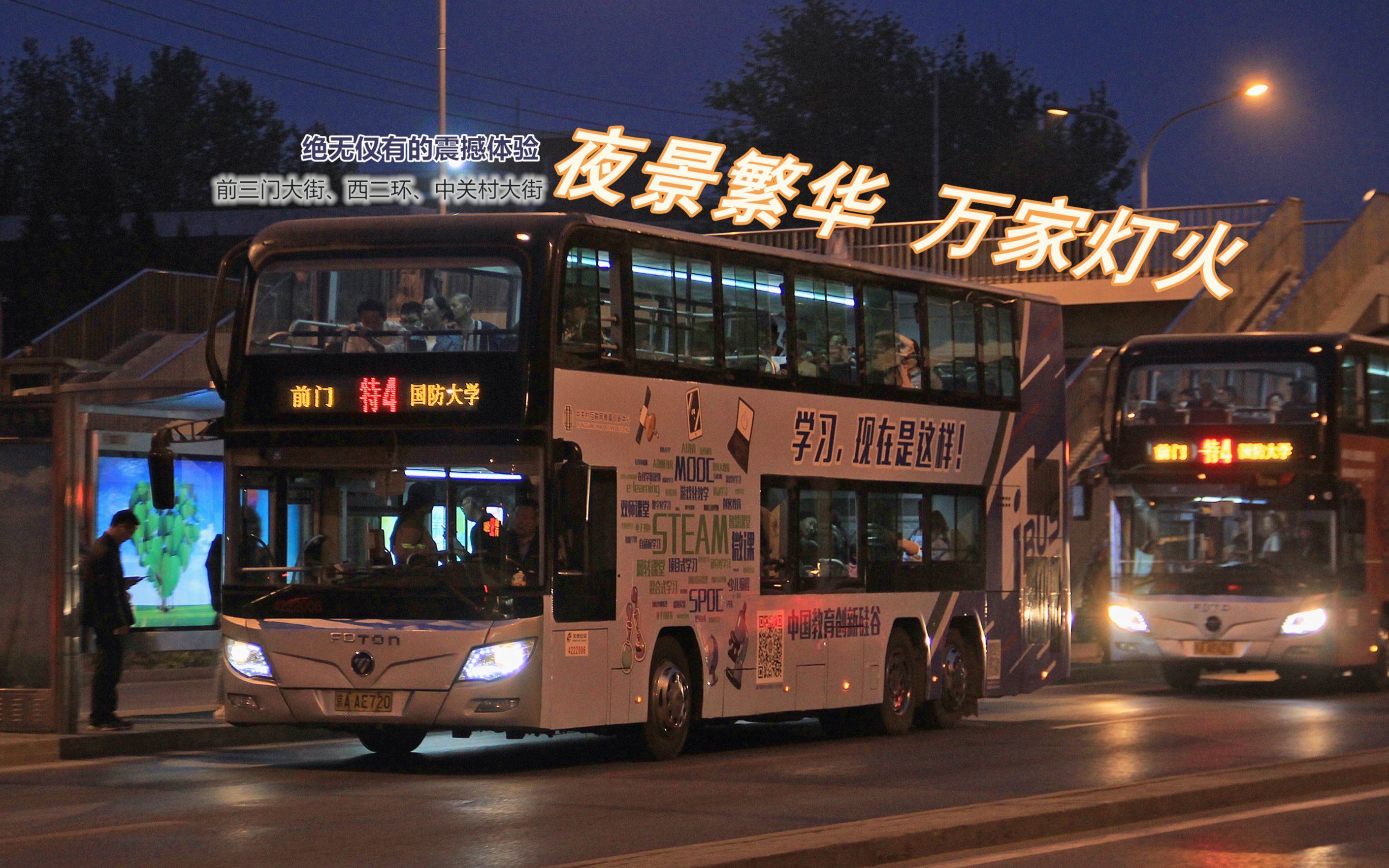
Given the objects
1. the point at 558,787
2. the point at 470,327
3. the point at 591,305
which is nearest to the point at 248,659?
the point at 558,787

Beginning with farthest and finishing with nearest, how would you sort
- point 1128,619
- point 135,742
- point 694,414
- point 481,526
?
point 1128,619 < point 135,742 < point 694,414 < point 481,526

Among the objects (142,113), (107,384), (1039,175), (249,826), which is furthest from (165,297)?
(142,113)

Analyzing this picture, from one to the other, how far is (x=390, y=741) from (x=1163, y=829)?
6.52 metres

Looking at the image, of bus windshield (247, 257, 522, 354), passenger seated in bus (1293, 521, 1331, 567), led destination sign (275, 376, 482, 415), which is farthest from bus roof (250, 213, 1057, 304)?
passenger seated in bus (1293, 521, 1331, 567)

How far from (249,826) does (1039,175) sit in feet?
234

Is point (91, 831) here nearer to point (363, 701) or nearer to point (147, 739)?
point (363, 701)

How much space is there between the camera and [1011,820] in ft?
35.1

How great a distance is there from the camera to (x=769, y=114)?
83.9m

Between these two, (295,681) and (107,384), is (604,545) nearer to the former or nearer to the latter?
(295,681)

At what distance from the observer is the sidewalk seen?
15.1 m

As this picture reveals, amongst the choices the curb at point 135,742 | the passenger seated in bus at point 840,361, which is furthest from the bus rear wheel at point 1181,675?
the curb at point 135,742

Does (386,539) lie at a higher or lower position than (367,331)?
lower

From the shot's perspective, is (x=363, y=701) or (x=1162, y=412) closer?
(x=363, y=701)

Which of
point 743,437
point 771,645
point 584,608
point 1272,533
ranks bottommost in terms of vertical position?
point 771,645
